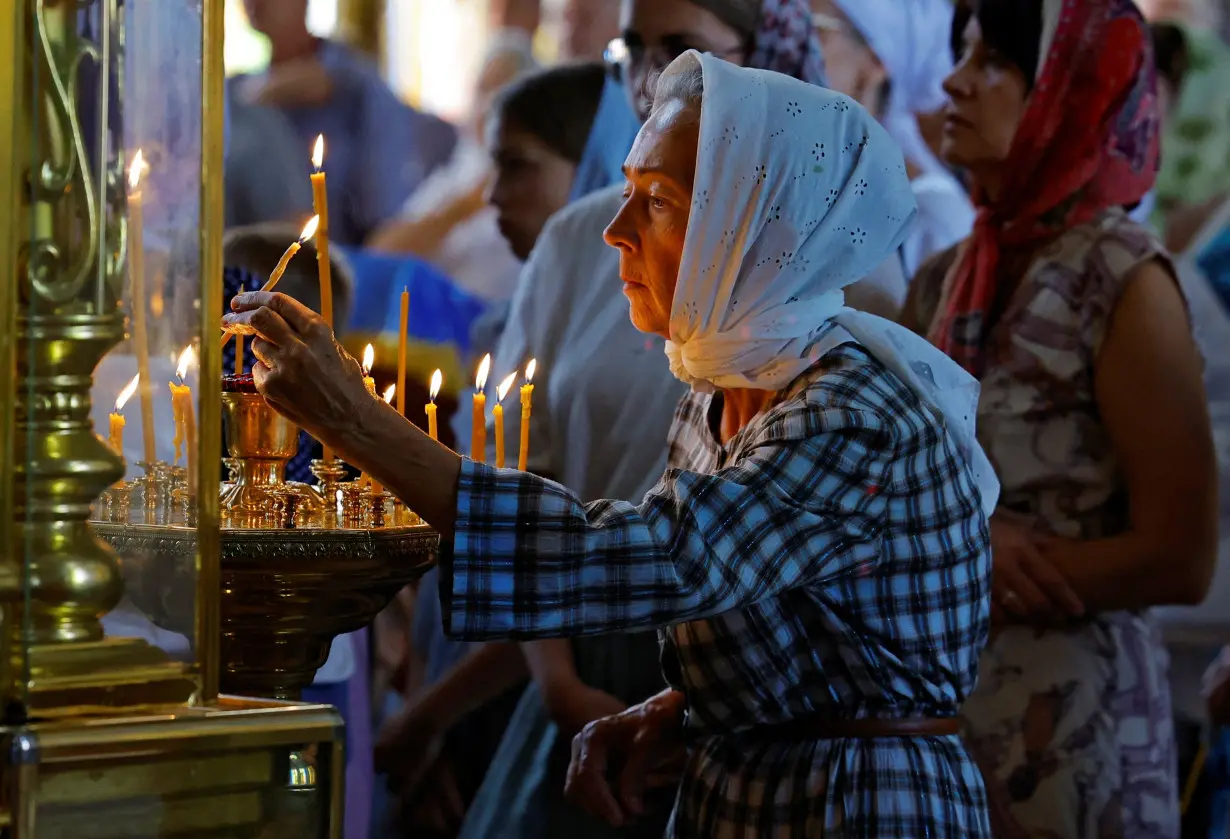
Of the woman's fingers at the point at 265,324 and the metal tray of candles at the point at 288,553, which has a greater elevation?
the woman's fingers at the point at 265,324

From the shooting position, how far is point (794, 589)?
156cm

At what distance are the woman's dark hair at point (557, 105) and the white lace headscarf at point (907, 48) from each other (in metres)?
0.55

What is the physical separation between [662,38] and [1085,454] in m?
1.10

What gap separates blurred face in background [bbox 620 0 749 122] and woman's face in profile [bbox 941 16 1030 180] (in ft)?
1.25

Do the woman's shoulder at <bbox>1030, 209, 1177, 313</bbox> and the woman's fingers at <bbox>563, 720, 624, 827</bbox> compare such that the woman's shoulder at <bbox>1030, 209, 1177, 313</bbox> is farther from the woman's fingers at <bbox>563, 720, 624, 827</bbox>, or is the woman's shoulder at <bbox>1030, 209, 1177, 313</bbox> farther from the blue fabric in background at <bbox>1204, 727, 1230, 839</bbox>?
the blue fabric in background at <bbox>1204, 727, 1230, 839</bbox>

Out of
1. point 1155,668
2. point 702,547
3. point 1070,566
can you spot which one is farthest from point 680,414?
point 1155,668

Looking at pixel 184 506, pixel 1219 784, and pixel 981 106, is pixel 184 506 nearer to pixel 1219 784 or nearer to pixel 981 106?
pixel 981 106

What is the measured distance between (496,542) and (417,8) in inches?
92.7

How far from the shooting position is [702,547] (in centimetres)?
142

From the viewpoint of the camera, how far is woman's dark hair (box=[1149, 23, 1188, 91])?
3531 mm

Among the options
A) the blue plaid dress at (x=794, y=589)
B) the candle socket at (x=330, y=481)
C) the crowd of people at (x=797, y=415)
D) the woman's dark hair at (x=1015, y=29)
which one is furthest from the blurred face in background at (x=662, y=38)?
the candle socket at (x=330, y=481)

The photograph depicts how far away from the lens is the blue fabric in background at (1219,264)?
3.48 m

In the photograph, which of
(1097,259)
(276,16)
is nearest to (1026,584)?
(1097,259)

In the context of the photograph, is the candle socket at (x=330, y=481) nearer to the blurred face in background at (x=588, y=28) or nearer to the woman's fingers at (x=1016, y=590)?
the woman's fingers at (x=1016, y=590)
